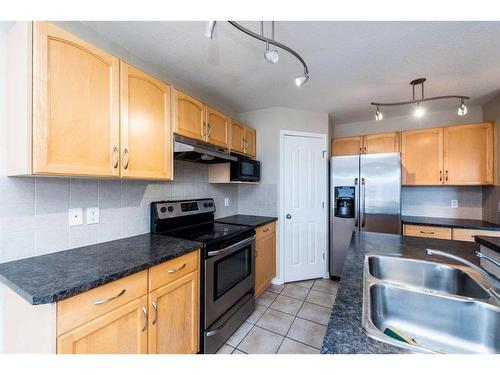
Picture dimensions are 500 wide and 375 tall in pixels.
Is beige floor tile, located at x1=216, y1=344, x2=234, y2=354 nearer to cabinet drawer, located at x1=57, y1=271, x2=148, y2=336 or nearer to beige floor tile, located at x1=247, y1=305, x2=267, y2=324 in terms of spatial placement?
beige floor tile, located at x1=247, y1=305, x2=267, y2=324

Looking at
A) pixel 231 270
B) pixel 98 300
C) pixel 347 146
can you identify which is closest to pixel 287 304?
pixel 231 270

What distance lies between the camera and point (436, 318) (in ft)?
2.83

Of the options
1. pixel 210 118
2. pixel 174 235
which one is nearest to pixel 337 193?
pixel 210 118

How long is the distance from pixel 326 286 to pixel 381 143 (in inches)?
81.4

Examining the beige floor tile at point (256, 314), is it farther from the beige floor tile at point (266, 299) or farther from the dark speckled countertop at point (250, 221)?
the dark speckled countertop at point (250, 221)

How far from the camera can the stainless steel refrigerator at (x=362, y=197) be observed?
2.65 meters

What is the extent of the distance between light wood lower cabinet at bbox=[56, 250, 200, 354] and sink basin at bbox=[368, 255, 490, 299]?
1.12 m

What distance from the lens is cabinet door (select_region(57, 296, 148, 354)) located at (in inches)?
35.3

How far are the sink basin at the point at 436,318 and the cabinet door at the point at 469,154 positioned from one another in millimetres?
2588

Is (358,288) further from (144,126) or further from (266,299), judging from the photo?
(266,299)

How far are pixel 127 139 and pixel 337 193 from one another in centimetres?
253

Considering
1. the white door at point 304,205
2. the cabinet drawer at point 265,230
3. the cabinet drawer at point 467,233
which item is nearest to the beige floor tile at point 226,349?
the cabinet drawer at point 265,230

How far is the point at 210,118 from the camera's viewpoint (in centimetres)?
209

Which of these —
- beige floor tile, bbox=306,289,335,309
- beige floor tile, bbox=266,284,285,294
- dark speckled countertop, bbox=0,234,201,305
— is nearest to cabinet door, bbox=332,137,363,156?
beige floor tile, bbox=306,289,335,309
